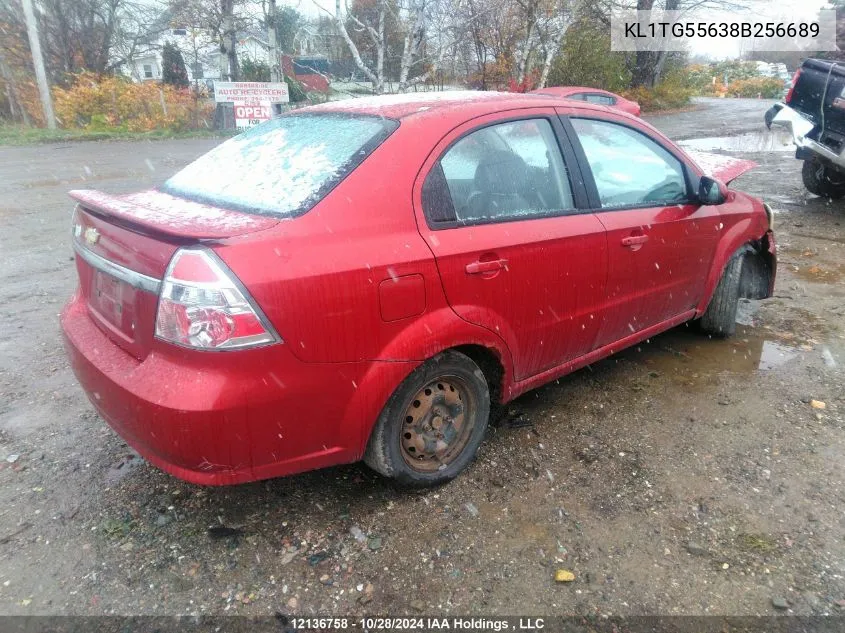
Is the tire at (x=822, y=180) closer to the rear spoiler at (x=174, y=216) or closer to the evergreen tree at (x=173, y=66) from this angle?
the rear spoiler at (x=174, y=216)

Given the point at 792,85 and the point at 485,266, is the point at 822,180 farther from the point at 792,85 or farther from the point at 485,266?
the point at 485,266

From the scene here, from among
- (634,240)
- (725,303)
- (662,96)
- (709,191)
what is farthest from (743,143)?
(634,240)

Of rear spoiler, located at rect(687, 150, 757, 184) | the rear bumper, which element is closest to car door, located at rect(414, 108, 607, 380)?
the rear bumper

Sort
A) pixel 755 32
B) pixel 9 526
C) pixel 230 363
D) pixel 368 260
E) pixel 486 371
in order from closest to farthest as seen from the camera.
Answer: pixel 230 363 < pixel 368 260 < pixel 9 526 < pixel 486 371 < pixel 755 32

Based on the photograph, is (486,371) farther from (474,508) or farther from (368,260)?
(368,260)

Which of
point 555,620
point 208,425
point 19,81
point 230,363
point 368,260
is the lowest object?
point 555,620

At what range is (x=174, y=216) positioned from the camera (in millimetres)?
2270

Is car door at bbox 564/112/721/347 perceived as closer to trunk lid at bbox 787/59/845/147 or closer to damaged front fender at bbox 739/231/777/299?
damaged front fender at bbox 739/231/777/299

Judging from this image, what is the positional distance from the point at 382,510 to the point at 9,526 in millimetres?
1542

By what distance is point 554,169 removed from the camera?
2.98 m

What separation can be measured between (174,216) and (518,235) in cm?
141

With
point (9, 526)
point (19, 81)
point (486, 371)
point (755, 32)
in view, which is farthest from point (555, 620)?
point (19, 81)

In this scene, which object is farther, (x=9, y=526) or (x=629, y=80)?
(x=629, y=80)

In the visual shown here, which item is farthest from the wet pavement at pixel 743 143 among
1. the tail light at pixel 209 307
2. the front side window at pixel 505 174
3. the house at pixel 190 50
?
the house at pixel 190 50
